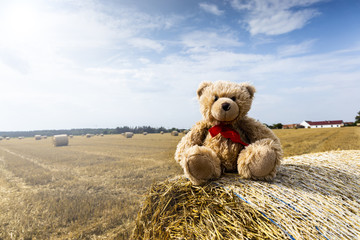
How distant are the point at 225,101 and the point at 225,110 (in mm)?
80

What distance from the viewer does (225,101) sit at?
6.74 feet

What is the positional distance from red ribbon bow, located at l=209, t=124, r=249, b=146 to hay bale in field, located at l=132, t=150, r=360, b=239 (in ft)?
1.09

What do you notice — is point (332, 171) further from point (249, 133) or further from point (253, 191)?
point (253, 191)

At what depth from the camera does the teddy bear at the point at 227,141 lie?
1939mm

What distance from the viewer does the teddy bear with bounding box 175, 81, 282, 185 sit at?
1.94 m

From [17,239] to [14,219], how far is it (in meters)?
0.82

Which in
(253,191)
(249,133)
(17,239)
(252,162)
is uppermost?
(249,133)

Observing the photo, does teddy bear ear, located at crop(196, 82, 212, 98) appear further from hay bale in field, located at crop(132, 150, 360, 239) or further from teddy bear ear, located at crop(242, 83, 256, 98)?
hay bale in field, located at crop(132, 150, 360, 239)

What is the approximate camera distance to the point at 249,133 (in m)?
2.31

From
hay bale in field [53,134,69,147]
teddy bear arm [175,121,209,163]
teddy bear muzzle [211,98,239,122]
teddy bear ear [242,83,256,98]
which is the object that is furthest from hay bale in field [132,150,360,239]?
hay bale in field [53,134,69,147]

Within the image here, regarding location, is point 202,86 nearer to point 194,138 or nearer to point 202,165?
point 194,138

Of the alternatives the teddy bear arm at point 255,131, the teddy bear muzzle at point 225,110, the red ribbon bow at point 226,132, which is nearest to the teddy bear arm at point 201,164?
the red ribbon bow at point 226,132

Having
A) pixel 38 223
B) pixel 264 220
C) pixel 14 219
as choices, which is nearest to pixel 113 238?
pixel 38 223

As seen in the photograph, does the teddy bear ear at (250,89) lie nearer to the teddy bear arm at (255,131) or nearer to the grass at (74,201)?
the teddy bear arm at (255,131)
